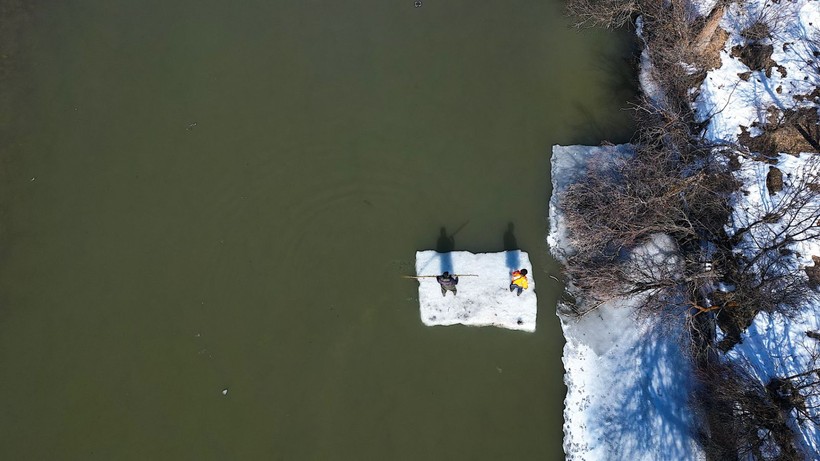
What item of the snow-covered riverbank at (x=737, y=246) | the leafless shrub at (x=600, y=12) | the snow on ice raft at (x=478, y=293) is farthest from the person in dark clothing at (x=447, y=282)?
the leafless shrub at (x=600, y=12)

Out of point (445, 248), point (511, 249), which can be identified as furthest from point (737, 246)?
point (445, 248)

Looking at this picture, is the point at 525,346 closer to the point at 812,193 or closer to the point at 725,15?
the point at 812,193

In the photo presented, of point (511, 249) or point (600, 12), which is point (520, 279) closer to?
point (511, 249)

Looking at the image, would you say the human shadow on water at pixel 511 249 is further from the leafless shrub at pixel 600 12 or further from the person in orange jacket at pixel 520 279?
the leafless shrub at pixel 600 12

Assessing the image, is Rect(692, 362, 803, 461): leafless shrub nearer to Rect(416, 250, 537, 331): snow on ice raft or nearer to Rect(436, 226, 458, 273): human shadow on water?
Rect(416, 250, 537, 331): snow on ice raft

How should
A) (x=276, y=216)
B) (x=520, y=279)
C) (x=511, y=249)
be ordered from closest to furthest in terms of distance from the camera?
(x=520, y=279) < (x=511, y=249) < (x=276, y=216)

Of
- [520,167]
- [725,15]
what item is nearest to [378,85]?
[520,167]
